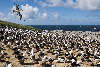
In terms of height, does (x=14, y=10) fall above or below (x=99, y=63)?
above

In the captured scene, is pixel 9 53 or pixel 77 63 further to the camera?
pixel 9 53

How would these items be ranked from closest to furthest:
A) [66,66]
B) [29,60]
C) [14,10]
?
→ [66,66]
[29,60]
[14,10]

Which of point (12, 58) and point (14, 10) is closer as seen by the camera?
point (12, 58)

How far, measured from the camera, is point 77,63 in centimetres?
3803

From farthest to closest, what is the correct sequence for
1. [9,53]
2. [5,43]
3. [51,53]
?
[5,43]
[51,53]
[9,53]

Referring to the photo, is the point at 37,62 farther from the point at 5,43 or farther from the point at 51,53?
the point at 5,43

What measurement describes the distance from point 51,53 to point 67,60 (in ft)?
32.1

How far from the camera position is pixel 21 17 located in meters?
111

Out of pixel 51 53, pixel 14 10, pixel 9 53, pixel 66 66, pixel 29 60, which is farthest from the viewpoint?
pixel 14 10

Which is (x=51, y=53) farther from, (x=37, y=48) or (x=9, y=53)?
(x=9, y=53)

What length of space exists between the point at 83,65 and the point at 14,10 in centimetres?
7256

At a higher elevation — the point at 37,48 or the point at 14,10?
the point at 14,10

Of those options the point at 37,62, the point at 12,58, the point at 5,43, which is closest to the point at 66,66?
the point at 37,62

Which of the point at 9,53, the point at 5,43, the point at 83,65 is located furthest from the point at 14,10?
the point at 83,65
